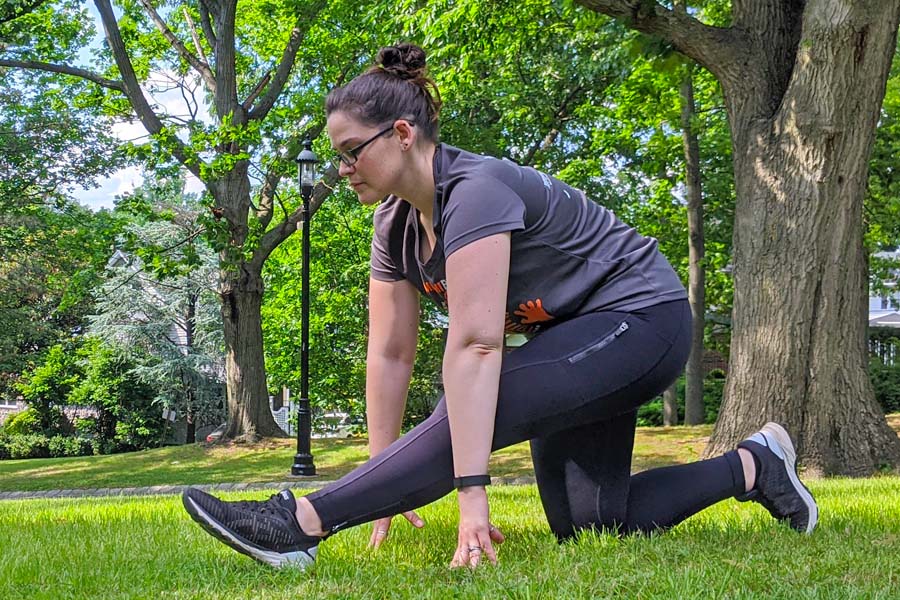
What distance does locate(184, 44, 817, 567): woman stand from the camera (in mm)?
2668

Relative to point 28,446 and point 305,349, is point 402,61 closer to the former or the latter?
point 305,349

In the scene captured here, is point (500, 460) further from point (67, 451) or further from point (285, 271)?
point (67, 451)

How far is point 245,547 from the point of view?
8.96ft

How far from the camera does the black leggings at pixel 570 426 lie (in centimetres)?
279

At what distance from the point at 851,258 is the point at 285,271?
23452 millimetres

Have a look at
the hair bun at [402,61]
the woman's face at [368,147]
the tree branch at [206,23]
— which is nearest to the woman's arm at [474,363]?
the woman's face at [368,147]

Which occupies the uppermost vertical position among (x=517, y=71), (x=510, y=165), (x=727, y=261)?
(x=517, y=71)

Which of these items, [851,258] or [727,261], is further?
[727,261]

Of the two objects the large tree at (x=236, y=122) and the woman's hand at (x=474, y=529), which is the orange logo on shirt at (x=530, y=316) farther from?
the large tree at (x=236, y=122)

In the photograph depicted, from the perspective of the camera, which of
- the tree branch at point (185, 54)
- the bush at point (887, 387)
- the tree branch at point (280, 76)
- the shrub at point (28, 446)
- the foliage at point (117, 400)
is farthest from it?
the foliage at point (117, 400)

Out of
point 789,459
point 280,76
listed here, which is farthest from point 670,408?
point 789,459

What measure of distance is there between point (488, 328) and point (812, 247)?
657cm

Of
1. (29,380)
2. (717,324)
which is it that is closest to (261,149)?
(717,324)

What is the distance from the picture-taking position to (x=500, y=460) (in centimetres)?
1485
